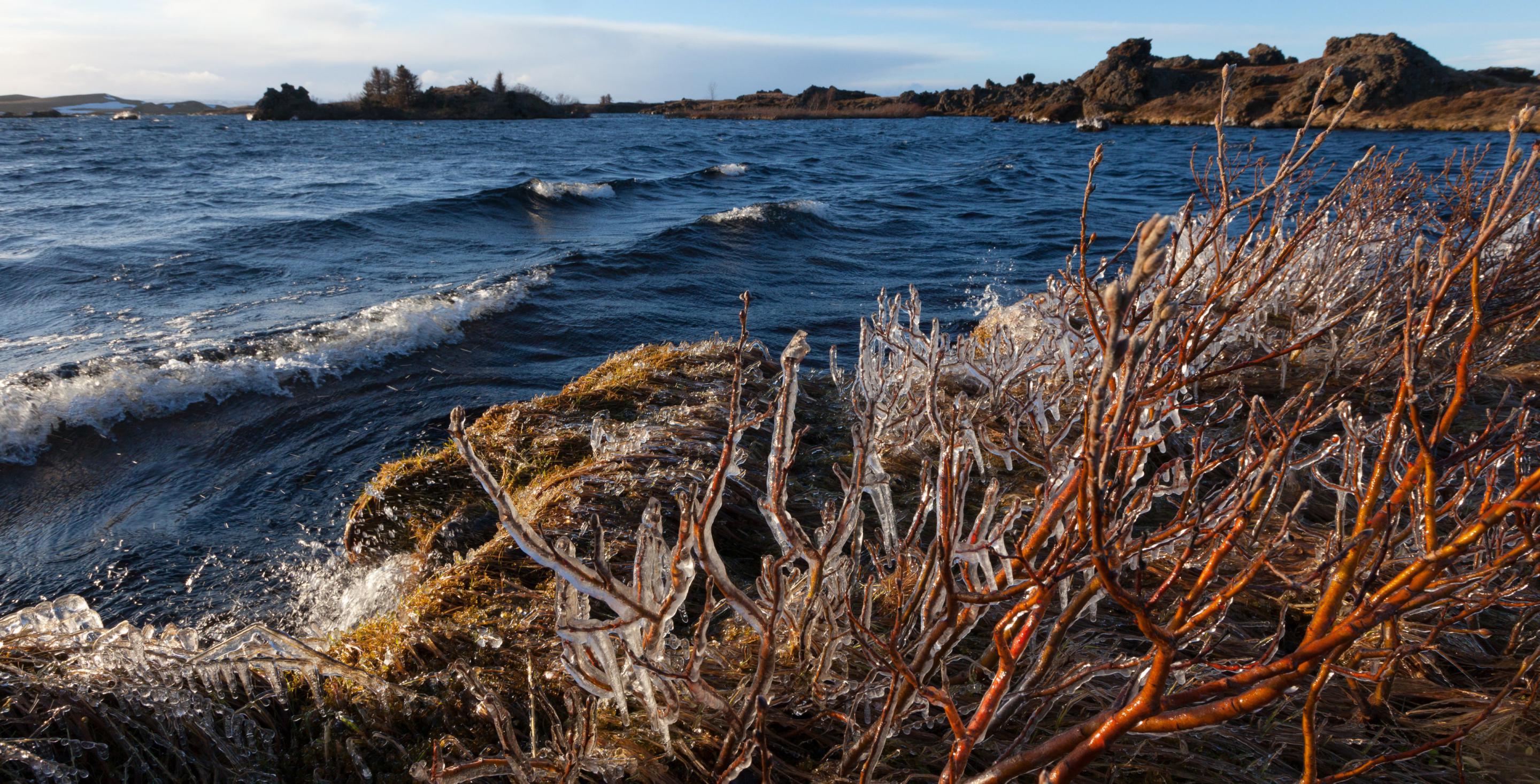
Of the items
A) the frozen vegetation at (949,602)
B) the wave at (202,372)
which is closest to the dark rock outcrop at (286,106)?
the wave at (202,372)

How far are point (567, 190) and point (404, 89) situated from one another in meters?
58.9

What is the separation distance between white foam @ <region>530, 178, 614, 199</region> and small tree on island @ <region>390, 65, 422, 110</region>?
53.2 metres

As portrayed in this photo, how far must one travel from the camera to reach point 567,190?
17438mm

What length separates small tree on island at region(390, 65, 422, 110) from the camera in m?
63.5

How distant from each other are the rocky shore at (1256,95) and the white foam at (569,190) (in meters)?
Result: 27.4

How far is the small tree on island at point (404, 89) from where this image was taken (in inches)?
2501

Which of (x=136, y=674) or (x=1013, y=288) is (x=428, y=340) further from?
(x=1013, y=288)

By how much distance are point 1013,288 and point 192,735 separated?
371 inches

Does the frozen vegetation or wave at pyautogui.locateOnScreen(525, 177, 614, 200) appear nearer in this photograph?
the frozen vegetation

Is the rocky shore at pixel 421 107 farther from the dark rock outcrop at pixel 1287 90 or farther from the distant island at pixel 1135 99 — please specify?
the dark rock outcrop at pixel 1287 90

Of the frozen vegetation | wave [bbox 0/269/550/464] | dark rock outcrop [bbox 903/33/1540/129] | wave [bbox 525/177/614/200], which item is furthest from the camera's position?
dark rock outcrop [bbox 903/33/1540/129]

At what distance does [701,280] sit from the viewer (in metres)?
10.6

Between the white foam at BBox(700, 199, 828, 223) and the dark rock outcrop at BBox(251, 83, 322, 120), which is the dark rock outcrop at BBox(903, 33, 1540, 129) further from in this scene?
the dark rock outcrop at BBox(251, 83, 322, 120)

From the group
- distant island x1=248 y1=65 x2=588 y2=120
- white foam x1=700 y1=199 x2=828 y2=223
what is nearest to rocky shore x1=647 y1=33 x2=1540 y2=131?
distant island x1=248 y1=65 x2=588 y2=120
